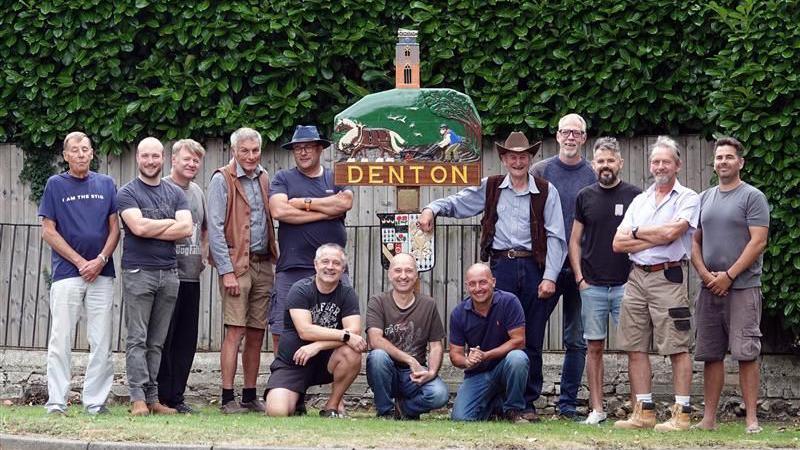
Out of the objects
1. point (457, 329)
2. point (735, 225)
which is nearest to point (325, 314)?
point (457, 329)

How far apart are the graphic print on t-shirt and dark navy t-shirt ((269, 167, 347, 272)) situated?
581 mm

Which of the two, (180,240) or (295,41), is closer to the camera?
(180,240)

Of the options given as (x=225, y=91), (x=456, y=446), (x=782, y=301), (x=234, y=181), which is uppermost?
(x=225, y=91)

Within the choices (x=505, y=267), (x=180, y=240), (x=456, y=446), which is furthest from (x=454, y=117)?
(x=456, y=446)

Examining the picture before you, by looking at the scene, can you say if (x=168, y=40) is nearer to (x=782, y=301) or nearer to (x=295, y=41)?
(x=295, y=41)

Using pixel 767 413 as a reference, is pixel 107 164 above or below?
above

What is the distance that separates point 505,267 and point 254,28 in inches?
139

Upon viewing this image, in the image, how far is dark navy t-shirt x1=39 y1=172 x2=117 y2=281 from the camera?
11.0 m

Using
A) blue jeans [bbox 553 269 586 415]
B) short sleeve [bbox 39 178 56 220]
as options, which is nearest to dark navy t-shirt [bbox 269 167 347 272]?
short sleeve [bbox 39 178 56 220]

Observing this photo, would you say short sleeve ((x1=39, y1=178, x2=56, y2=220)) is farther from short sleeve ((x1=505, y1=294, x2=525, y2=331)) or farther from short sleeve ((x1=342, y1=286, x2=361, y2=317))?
short sleeve ((x1=505, y1=294, x2=525, y2=331))

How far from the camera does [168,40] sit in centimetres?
1345

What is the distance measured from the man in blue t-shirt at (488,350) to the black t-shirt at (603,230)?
0.70m

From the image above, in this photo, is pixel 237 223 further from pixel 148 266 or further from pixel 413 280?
pixel 413 280

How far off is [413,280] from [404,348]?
20.9 inches
